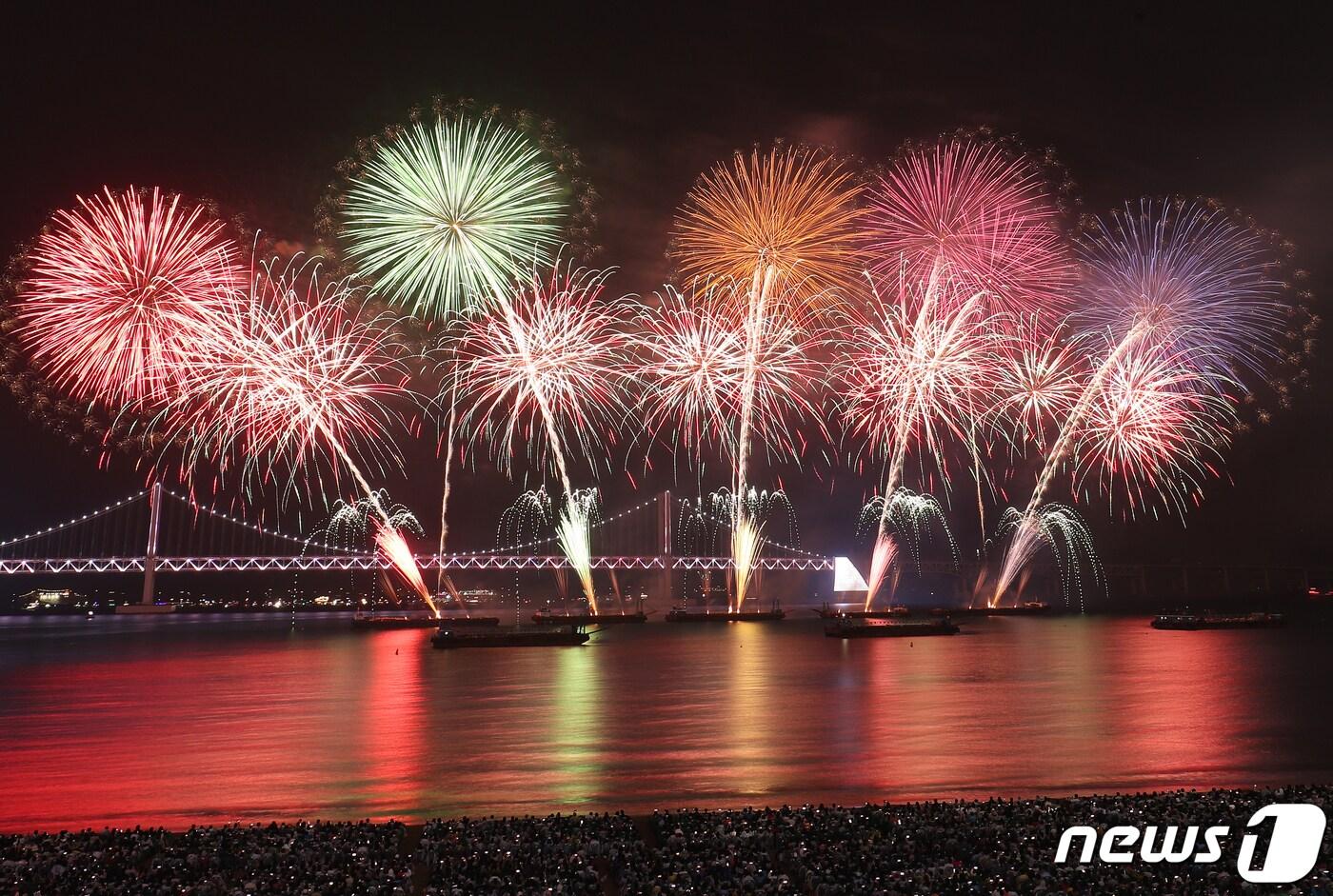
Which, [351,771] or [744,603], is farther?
[744,603]

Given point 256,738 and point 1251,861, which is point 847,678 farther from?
point 1251,861

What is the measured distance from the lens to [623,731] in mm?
21953

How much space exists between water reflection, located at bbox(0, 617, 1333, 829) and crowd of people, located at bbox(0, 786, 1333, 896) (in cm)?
259

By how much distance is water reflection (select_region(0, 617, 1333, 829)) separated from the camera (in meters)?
15.5

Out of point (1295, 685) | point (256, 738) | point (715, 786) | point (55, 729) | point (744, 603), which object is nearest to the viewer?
point (715, 786)

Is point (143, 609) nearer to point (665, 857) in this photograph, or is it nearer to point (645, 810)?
point (645, 810)

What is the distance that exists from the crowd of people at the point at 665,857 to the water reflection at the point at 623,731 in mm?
2585

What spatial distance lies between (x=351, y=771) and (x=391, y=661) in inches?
1169

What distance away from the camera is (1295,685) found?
108 feet

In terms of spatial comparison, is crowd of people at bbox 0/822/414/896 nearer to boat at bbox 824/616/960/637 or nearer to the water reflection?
the water reflection

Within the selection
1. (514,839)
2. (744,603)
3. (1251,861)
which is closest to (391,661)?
(514,839)

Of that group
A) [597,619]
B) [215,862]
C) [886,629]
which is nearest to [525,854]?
[215,862]

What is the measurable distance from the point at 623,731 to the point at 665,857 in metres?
11.5

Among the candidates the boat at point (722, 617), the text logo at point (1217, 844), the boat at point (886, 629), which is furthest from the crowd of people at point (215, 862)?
the boat at point (722, 617)
